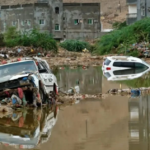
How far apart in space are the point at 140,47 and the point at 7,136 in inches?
1629

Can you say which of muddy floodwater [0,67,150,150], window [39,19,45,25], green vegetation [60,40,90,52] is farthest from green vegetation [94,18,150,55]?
muddy floodwater [0,67,150,150]

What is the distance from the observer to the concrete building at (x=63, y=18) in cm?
7569

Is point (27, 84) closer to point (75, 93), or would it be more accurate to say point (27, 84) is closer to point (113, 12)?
point (75, 93)

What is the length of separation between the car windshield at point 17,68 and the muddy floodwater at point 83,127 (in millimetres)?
2007

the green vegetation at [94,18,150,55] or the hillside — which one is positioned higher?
the hillside

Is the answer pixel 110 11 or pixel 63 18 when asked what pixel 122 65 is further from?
pixel 110 11

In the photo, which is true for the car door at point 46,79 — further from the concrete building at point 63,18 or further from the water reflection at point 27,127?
the concrete building at point 63,18

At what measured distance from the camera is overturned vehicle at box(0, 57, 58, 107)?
700 inches

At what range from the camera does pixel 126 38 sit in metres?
58.2

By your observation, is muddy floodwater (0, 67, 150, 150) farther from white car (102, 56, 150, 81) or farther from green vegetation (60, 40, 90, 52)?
green vegetation (60, 40, 90, 52)

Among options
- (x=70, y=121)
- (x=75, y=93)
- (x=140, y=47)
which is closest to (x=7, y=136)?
(x=70, y=121)

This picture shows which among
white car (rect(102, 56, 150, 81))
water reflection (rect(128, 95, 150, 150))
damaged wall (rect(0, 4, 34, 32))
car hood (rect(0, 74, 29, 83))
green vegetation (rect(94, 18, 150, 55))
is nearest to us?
water reflection (rect(128, 95, 150, 150))

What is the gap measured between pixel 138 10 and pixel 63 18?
48.8 feet

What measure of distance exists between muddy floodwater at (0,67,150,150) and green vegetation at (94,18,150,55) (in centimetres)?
3670
